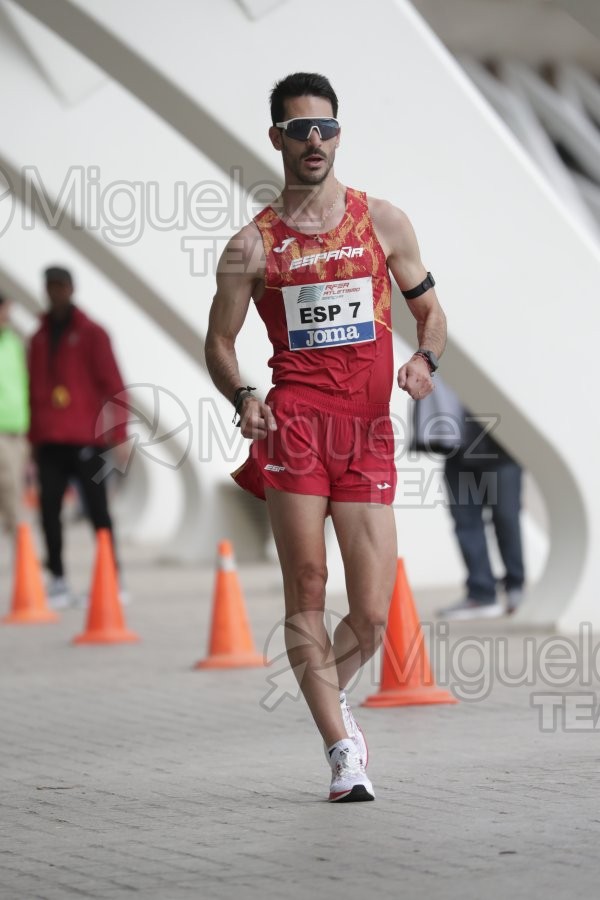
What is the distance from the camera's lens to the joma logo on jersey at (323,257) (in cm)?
550

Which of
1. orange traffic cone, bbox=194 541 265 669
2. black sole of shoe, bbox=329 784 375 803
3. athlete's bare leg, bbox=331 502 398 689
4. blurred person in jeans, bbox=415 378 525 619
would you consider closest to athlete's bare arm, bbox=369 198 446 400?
athlete's bare leg, bbox=331 502 398 689

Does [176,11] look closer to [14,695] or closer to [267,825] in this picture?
[14,695]

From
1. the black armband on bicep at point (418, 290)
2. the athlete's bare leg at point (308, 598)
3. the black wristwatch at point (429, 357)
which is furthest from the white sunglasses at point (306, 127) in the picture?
the athlete's bare leg at point (308, 598)

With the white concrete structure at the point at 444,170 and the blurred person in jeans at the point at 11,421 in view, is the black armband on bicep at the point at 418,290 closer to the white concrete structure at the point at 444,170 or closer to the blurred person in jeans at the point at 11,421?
the white concrete structure at the point at 444,170

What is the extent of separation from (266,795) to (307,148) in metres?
2.00

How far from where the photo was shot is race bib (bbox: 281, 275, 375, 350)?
18.0ft

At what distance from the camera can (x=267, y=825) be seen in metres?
5.12

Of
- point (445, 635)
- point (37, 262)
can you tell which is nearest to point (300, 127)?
point (445, 635)

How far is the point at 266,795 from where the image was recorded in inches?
221

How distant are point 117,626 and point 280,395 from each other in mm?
5348

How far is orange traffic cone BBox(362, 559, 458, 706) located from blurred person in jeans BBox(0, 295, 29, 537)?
8.01 metres

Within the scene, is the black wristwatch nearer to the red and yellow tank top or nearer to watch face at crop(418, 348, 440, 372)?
watch face at crop(418, 348, 440, 372)

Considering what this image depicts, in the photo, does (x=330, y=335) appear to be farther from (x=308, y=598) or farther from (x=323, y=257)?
(x=308, y=598)

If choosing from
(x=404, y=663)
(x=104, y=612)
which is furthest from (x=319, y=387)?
(x=104, y=612)
